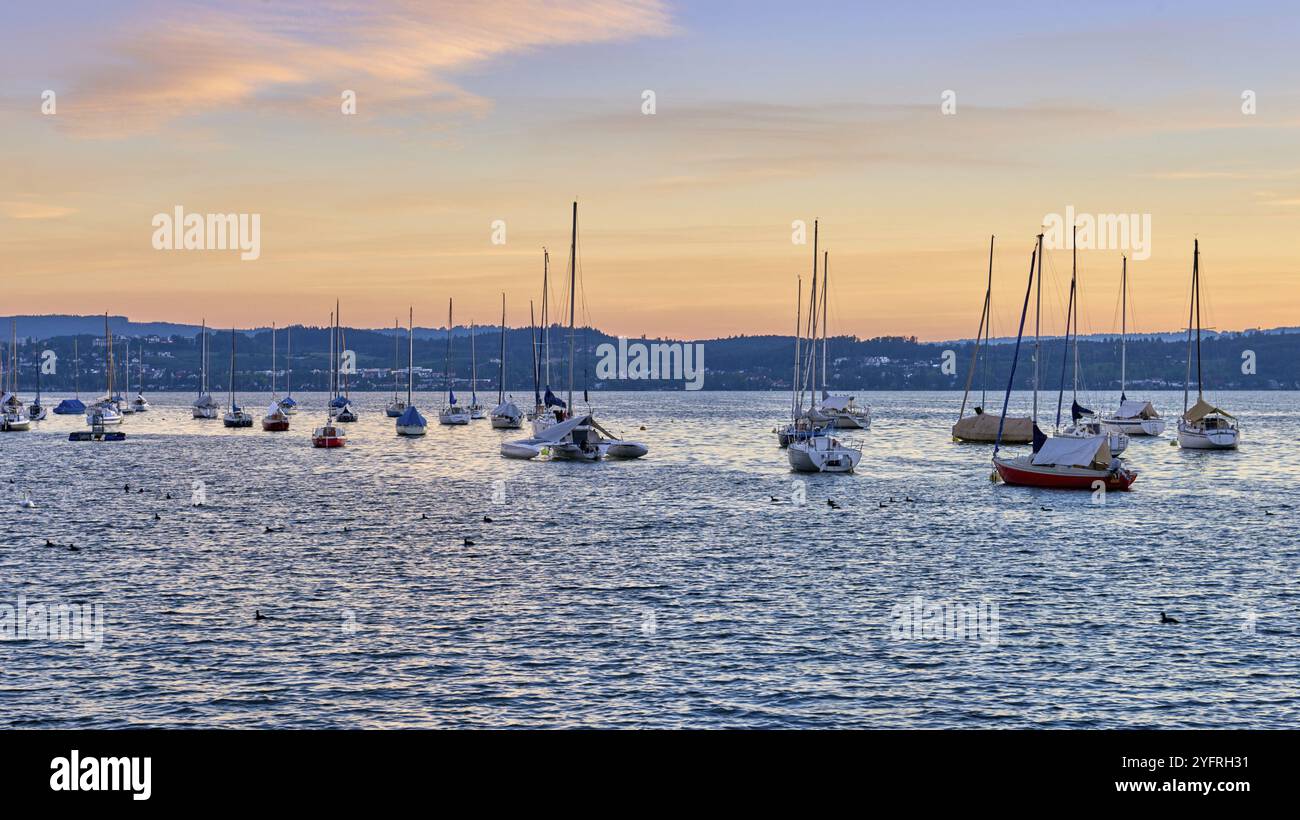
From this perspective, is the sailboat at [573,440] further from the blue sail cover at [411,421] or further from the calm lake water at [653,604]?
the blue sail cover at [411,421]

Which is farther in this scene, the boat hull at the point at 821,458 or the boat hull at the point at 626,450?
the boat hull at the point at 626,450

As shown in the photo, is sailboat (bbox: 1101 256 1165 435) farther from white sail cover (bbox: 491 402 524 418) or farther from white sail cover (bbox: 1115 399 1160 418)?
white sail cover (bbox: 491 402 524 418)

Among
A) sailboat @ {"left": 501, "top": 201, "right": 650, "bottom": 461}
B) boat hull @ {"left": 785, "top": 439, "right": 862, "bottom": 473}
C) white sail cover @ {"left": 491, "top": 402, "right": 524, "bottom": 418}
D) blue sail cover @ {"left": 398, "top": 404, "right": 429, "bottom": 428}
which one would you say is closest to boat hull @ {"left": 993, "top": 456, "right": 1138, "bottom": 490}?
boat hull @ {"left": 785, "top": 439, "right": 862, "bottom": 473}

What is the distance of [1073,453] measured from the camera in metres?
84.2

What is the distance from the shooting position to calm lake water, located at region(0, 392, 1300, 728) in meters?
28.9

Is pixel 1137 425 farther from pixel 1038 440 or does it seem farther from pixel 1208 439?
pixel 1038 440
